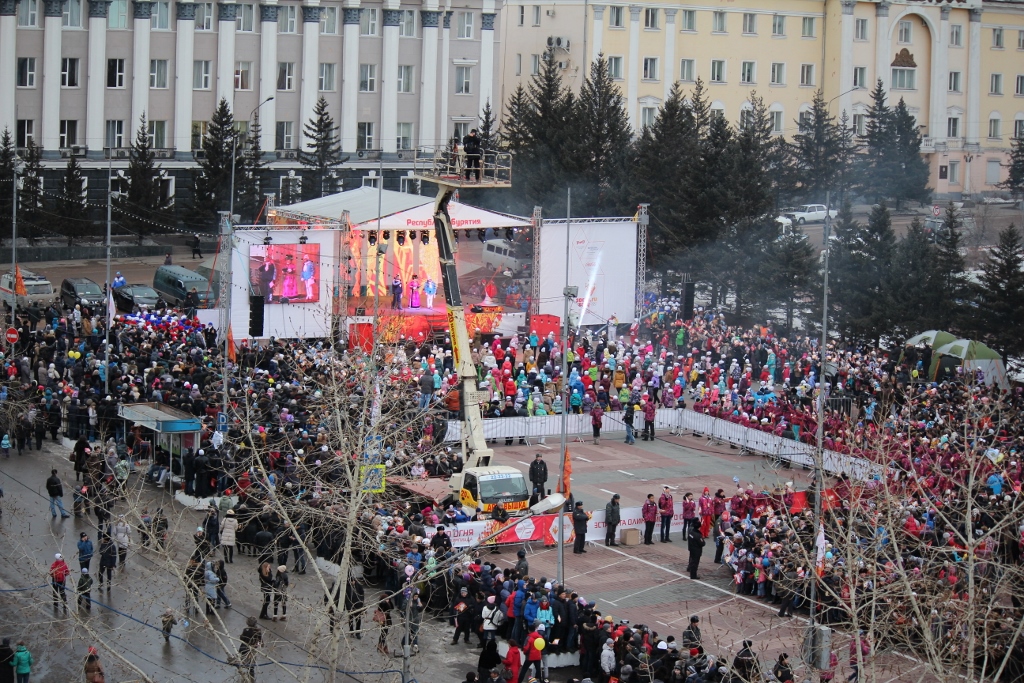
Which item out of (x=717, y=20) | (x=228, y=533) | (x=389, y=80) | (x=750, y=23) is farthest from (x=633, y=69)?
(x=228, y=533)

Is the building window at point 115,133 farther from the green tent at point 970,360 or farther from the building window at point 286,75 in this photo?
the green tent at point 970,360

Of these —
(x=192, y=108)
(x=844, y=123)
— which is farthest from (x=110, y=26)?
(x=844, y=123)

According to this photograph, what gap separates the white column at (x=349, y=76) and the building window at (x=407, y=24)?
2.24 m

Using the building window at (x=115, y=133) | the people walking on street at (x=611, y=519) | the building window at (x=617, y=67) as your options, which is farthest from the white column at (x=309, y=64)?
the people walking on street at (x=611, y=519)

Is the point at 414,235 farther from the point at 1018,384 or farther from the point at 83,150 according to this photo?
the point at 83,150

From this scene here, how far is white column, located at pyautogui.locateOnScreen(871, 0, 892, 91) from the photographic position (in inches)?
3351

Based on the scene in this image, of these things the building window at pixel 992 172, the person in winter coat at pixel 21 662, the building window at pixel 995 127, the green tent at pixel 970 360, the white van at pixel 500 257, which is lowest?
the person in winter coat at pixel 21 662

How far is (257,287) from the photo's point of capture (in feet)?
149

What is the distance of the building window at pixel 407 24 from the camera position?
241ft

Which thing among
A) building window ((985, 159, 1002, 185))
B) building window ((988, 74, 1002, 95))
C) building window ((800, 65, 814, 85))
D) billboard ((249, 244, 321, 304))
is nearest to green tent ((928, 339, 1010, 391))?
billboard ((249, 244, 321, 304))

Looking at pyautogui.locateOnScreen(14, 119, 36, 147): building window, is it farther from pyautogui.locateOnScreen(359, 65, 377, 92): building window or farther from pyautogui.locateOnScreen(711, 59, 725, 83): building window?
pyautogui.locateOnScreen(711, 59, 725, 83): building window

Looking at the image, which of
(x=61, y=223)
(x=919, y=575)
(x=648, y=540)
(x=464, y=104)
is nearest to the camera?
(x=919, y=575)

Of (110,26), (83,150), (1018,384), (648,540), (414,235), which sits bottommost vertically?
(648,540)

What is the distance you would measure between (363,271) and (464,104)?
29.3m
